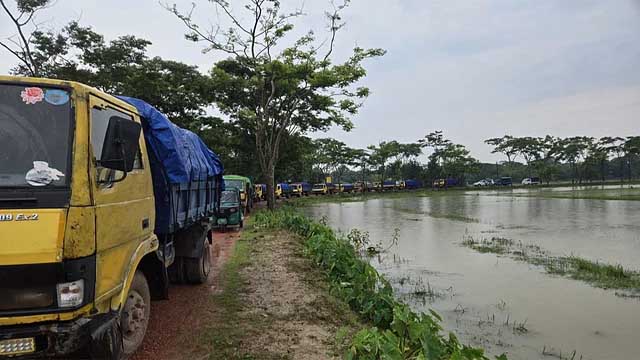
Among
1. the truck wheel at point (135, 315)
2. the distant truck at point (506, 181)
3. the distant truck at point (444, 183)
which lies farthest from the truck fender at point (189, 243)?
the distant truck at point (506, 181)

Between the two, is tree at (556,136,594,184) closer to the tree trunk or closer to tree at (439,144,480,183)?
tree at (439,144,480,183)

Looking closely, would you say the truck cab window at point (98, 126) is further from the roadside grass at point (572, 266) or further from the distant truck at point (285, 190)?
the distant truck at point (285, 190)

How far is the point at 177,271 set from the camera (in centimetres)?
826

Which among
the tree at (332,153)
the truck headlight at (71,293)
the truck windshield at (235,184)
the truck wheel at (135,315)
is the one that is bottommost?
the truck wheel at (135,315)

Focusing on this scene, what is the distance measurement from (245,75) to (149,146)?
23322 mm

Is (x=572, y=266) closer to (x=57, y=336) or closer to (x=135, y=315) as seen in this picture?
(x=135, y=315)

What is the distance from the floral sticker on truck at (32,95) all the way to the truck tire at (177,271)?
4.91 m

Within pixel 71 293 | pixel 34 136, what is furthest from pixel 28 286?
pixel 34 136

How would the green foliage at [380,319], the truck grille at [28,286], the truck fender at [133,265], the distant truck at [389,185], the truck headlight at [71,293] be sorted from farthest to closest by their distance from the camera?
1. the distant truck at [389,185]
2. the green foliage at [380,319]
3. the truck fender at [133,265]
4. the truck headlight at [71,293]
5. the truck grille at [28,286]

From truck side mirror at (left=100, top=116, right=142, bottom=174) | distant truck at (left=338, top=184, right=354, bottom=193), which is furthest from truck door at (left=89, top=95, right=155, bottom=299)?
distant truck at (left=338, top=184, right=354, bottom=193)

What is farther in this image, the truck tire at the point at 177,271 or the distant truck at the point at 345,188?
the distant truck at the point at 345,188

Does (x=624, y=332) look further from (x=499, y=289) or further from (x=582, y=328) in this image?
(x=499, y=289)

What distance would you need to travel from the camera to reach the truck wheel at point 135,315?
15.4 feet

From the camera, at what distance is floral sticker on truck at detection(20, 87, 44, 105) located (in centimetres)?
365
